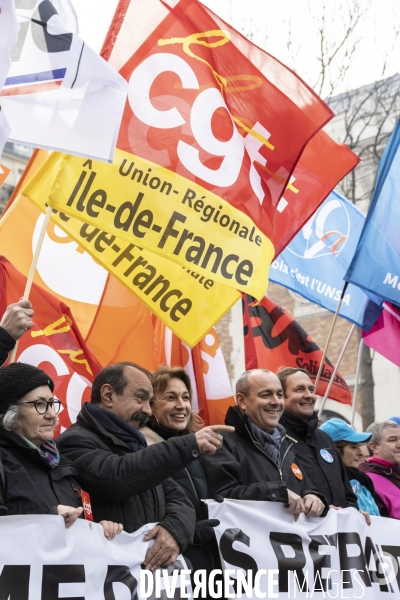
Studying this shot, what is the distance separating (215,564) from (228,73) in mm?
3326

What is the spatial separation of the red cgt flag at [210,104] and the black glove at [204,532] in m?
2.18

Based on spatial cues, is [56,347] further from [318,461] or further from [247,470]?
[318,461]

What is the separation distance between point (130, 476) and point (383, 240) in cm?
410

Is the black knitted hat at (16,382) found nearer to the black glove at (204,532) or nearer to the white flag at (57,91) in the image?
the black glove at (204,532)

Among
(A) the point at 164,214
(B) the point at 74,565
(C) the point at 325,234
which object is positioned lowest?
(B) the point at 74,565

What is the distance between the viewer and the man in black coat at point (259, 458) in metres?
5.50

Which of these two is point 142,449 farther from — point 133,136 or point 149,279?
point 133,136

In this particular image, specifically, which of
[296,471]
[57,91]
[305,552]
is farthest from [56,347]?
[305,552]

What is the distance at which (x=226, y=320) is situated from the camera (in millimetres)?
24672

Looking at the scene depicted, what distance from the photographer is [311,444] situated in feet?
21.2

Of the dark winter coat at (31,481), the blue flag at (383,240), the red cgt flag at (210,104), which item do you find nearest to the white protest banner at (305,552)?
the dark winter coat at (31,481)

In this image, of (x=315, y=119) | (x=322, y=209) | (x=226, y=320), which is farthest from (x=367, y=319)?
(x=226, y=320)

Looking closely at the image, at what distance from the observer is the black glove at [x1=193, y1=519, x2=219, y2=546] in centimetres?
509

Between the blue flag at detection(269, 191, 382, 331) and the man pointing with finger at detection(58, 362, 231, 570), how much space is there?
176 inches
